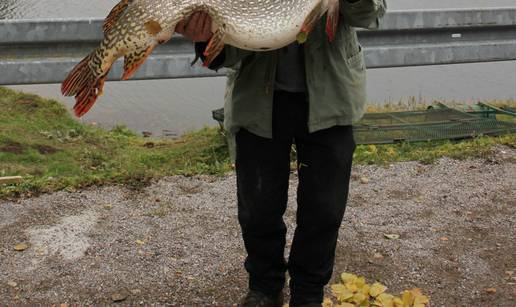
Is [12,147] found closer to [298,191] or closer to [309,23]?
[298,191]

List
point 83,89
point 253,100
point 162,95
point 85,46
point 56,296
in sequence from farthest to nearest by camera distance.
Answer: point 162,95 → point 85,46 → point 56,296 → point 253,100 → point 83,89

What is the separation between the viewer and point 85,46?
5.70 metres

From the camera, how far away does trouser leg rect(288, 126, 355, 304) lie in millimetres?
3074

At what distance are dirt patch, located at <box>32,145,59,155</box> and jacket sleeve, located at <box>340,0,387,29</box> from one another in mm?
3483

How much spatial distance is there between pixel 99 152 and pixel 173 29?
3.22 metres

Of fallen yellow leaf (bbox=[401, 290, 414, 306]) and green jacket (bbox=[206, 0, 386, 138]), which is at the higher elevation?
green jacket (bbox=[206, 0, 386, 138])

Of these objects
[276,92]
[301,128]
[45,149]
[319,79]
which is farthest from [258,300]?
[45,149]

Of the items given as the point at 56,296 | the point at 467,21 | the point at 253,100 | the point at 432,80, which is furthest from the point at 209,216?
the point at 432,80

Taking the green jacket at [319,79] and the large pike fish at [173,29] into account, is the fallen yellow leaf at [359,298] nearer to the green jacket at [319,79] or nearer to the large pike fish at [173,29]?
the green jacket at [319,79]

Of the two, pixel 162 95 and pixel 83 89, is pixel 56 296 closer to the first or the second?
pixel 83 89

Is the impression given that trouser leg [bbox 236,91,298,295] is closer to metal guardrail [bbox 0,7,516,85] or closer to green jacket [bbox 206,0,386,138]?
green jacket [bbox 206,0,386,138]

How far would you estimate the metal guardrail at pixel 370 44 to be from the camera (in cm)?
550

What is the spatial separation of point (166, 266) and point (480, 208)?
7.34ft

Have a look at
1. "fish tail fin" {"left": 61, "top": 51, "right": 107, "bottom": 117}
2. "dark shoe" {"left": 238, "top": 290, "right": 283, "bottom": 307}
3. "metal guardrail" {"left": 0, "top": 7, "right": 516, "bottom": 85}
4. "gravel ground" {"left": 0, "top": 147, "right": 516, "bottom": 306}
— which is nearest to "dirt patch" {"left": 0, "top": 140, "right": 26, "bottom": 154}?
"metal guardrail" {"left": 0, "top": 7, "right": 516, "bottom": 85}
